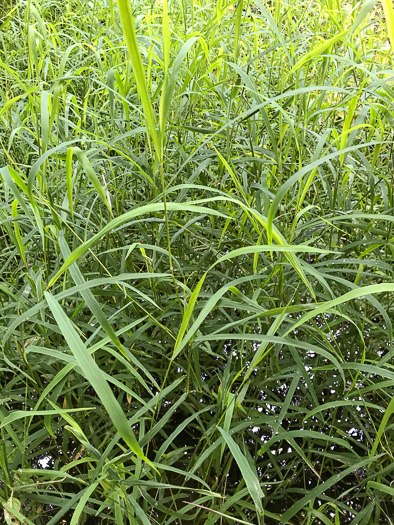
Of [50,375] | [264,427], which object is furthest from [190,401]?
[50,375]

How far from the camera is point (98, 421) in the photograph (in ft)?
2.38

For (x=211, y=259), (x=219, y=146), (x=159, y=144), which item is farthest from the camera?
(x=219, y=146)

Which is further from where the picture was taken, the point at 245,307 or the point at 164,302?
the point at 164,302

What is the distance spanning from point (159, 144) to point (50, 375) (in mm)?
452

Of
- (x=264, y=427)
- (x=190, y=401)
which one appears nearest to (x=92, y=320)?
(x=190, y=401)

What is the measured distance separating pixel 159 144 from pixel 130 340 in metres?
0.37

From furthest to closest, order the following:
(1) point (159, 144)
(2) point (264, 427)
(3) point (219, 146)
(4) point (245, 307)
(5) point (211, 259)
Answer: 1. (3) point (219, 146)
2. (5) point (211, 259)
3. (2) point (264, 427)
4. (4) point (245, 307)
5. (1) point (159, 144)

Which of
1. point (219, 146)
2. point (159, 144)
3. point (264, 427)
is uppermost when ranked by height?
point (159, 144)

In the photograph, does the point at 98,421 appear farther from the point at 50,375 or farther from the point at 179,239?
the point at 179,239

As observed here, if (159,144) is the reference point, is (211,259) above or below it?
below

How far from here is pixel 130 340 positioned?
704 mm

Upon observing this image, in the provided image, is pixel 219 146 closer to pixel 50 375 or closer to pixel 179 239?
pixel 179 239

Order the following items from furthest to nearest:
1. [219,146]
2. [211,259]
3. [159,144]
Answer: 1. [219,146]
2. [211,259]
3. [159,144]

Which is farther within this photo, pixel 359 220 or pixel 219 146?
pixel 219 146
